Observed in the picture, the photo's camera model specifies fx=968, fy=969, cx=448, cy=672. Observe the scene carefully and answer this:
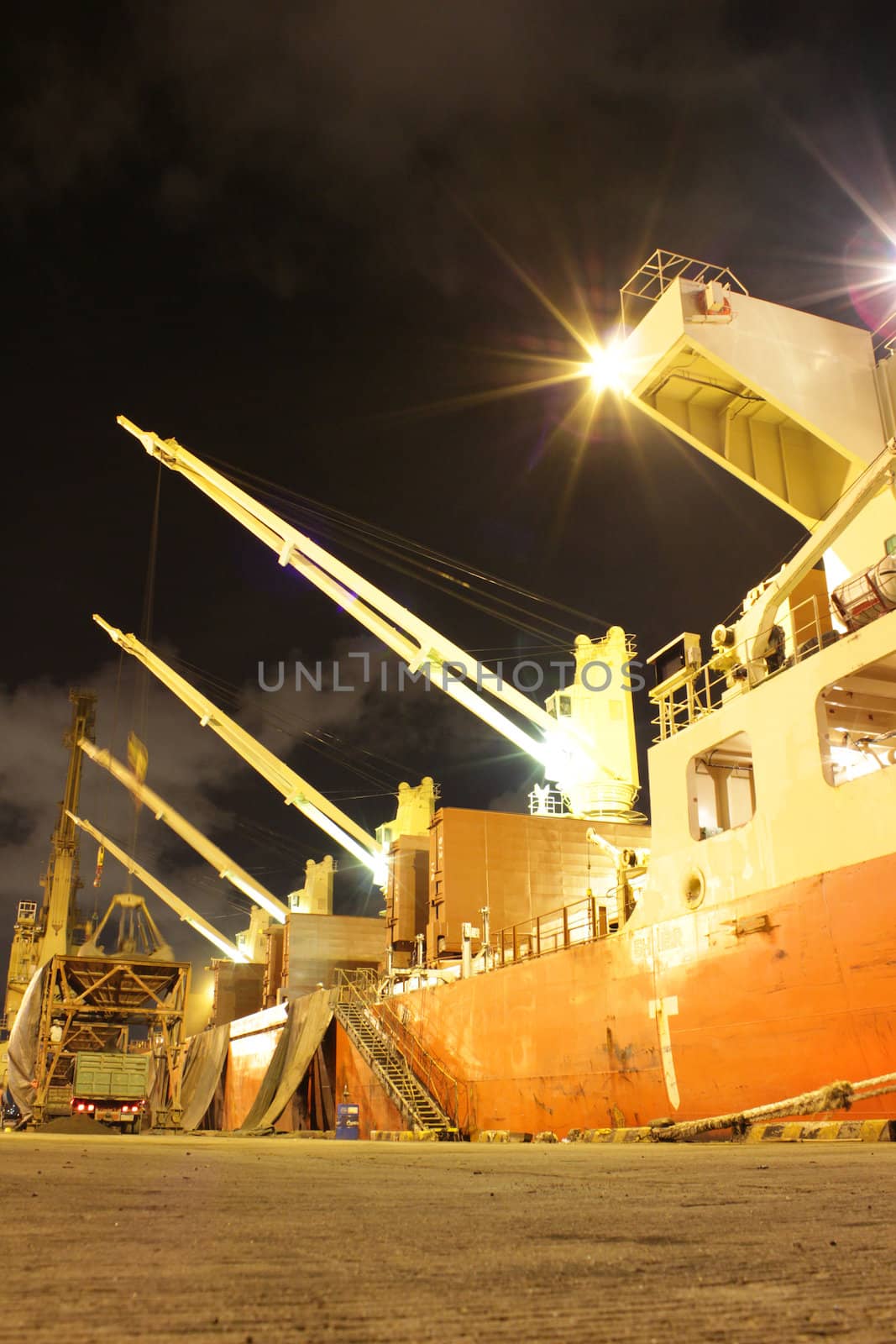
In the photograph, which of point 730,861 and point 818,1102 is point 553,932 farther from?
point 818,1102

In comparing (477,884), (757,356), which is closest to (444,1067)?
(477,884)

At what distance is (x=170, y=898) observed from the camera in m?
62.8

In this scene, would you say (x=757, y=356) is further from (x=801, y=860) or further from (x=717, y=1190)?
(x=717, y=1190)

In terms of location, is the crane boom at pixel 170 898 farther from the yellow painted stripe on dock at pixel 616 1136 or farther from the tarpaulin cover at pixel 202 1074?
the yellow painted stripe on dock at pixel 616 1136

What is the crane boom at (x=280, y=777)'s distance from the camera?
1715 inches

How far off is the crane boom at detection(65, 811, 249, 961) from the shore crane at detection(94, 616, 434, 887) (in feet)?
52.4

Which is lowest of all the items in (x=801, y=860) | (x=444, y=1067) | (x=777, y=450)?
(x=444, y=1067)

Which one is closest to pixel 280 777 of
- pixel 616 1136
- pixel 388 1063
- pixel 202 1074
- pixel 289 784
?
pixel 289 784

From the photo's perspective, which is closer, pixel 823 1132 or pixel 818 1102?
pixel 818 1102

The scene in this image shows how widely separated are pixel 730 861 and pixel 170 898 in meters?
56.3

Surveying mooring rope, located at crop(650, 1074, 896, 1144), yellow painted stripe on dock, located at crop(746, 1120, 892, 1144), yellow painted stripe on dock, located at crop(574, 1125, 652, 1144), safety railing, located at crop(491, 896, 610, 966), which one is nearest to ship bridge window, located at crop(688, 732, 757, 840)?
safety railing, located at crop(491, 896, 610, 966)

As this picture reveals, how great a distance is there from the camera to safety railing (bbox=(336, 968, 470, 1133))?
709 inches

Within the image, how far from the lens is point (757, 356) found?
15523 mm

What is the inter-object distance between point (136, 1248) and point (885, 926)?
363 inches
